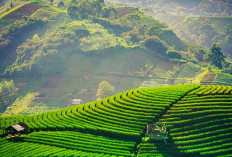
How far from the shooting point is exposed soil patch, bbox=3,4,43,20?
176000 mm

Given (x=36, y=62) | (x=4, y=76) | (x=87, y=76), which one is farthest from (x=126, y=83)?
(x=4, y=76)

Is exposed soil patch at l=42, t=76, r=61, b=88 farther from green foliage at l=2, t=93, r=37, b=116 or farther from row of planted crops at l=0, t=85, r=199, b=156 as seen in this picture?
row of planted crops at l=0, t=85, r=199, b=156

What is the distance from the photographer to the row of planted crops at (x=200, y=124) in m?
51.5

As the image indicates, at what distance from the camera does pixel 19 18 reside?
17475 cm

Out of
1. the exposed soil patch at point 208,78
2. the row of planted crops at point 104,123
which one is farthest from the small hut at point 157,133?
the exposed soil patch at point 208,78

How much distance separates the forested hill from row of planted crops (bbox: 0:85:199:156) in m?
55.2

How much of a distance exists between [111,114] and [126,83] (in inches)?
2845

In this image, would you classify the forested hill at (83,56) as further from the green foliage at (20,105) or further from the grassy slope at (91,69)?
the green foliage at (20,105)

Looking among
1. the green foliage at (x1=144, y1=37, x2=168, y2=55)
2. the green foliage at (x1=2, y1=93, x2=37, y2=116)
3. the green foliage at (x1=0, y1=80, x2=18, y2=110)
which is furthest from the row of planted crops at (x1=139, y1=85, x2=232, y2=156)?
the green foliage at (x1=144, y1=37, x2=168, y2=55)

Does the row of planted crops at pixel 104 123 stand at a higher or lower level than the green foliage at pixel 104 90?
lower

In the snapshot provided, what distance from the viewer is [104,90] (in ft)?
403

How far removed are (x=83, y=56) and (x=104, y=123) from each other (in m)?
94.1

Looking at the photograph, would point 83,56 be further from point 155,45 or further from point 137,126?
point 137,126

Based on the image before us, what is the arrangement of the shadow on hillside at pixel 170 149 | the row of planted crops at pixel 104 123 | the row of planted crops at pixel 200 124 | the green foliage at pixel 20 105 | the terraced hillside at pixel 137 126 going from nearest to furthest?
the shadow on hillside at pixel 170 149 → the row of planted crops at pixel 200 124 → the terraced hillside at pixel 137 126 → the row of planted crops at pixel 104 123 → the green foliage at pixel 20 105
